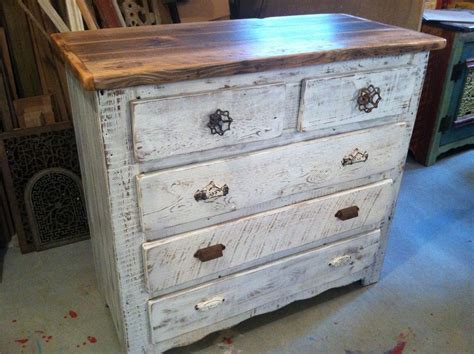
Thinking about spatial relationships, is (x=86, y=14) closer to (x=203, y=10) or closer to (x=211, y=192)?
(x=203, y=10)

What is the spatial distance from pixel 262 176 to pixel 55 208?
96cm

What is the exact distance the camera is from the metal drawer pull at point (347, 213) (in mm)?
1421

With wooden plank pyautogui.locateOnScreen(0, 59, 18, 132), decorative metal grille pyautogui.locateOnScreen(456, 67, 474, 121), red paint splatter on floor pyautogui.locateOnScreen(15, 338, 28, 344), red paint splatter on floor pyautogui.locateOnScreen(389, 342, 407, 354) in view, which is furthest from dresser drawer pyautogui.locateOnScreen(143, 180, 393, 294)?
decorative metal grille pyautogui.locateOnScreen(456, 67, 474, 121)

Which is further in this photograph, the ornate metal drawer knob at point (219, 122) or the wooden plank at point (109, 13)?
the wooden plank at point (109, 13)

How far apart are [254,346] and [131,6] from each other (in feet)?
4.44

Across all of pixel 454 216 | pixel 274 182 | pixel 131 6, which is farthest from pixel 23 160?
pixel 454 216

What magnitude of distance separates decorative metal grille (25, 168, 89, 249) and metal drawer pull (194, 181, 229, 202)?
32.2 inches

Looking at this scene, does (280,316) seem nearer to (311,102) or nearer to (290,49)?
(311,102)

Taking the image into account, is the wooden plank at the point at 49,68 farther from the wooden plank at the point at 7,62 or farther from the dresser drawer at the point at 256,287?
the dresser drawer at the point at 256,287

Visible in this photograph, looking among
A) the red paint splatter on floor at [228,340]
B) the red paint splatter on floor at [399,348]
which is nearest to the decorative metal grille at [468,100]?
the red paint splatter on floor at [399,348]

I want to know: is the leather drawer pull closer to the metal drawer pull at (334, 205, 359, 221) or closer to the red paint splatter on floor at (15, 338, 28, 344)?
the metal drawer pull at (334, 205, 359, 221)

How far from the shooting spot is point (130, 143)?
40.5 inches

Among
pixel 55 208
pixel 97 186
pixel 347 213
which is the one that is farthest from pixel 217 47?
pixel 55 208

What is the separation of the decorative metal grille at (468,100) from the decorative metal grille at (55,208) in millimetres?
1899
